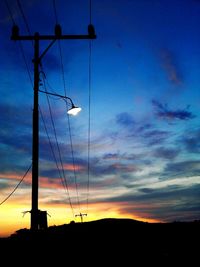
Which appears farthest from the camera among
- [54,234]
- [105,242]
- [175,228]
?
[175,228]

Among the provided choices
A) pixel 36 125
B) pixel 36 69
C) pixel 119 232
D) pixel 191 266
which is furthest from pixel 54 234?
pixel 36 69

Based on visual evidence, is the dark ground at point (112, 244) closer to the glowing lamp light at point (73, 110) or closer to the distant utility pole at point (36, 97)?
the distant utility pole at point (36, 97)

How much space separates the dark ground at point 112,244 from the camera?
36.6 ft

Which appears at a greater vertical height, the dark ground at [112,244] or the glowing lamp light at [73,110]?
the glowing lamp light at [73,110]

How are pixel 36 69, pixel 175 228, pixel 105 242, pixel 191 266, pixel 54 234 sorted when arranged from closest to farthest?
pixel 191 266 → pixel 105 242 → pixel 54 234 → pixel 175 228 → pixel 36 69

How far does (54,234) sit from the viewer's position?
1372 cm

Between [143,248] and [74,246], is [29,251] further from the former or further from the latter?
[143,248]

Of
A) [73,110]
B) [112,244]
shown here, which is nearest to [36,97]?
[73,110]

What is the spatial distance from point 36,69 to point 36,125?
2.89 metres

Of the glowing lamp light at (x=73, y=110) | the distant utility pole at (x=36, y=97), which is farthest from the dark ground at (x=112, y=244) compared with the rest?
the glowing lamp light at (x=73, y=110)

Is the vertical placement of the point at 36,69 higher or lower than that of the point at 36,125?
higher

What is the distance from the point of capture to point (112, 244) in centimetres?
1250

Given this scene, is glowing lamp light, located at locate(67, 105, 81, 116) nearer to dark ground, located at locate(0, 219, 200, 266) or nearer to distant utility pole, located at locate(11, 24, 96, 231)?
distant utility pole, located at locate(11, 24, 96, 231)

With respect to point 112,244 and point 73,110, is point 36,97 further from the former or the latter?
point 112,244
